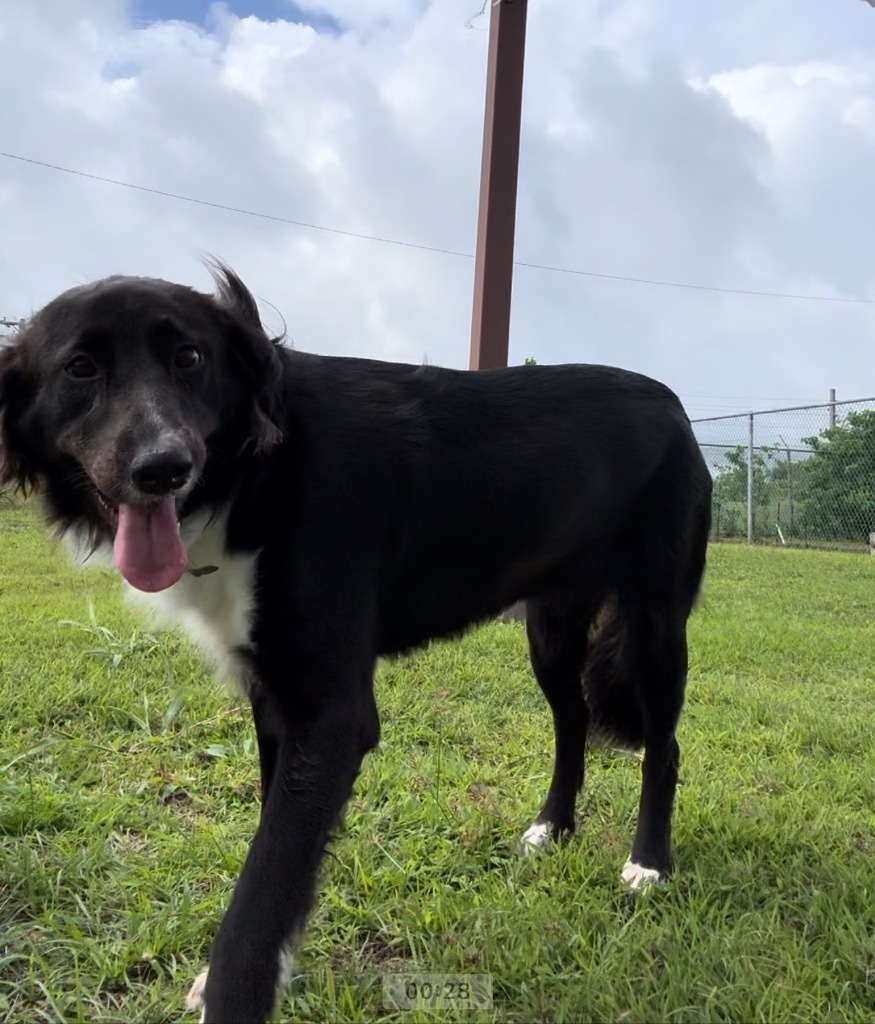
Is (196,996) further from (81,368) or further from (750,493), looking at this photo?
(750,493)

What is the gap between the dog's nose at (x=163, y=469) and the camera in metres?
1.46

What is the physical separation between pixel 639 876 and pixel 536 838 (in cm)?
31

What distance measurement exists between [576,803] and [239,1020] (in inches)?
52.0

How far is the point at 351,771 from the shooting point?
1653 millimetres

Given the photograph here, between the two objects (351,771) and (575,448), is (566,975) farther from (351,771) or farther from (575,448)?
(575,448)

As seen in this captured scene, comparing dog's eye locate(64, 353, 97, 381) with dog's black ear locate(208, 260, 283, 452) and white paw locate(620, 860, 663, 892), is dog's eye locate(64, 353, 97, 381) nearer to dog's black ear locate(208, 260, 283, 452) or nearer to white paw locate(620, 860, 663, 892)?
dog's black ear locate(208, 260, 283, 452)

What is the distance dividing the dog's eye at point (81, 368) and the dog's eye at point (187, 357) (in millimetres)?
155

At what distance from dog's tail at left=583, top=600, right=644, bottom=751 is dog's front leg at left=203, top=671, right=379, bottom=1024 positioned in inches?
36.4

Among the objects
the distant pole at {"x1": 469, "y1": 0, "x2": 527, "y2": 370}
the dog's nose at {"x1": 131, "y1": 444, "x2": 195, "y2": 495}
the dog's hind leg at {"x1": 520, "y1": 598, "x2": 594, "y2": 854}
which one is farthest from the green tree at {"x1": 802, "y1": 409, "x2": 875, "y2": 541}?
the dog's nose at {"x1": 131, "y1": 444, "x2": 195, "y2": 495}

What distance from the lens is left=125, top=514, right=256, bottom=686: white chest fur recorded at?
1.68m

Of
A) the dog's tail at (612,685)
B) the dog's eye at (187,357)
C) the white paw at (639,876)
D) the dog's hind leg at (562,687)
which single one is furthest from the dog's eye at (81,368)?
the white paw at (639,876)

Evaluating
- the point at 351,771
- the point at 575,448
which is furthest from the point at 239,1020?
the point at 575,448

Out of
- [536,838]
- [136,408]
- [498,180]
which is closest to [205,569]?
[136,408]

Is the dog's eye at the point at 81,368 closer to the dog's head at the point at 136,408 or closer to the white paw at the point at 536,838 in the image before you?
the dog's head at the point at 136,408
